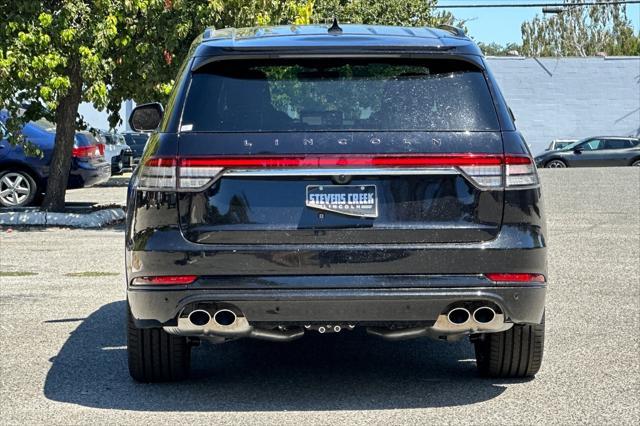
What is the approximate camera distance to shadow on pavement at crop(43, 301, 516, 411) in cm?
624

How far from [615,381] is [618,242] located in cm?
833

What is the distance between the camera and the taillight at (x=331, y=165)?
18.7 ft

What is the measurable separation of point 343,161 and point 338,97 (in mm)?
430

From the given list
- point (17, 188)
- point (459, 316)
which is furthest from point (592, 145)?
point (459, 316)

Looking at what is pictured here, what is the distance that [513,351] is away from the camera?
649cm

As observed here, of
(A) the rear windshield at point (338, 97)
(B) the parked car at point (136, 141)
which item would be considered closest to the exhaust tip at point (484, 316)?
(A) the rear windshield at point (338, 97)

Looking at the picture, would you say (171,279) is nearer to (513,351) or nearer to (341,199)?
(341,199)

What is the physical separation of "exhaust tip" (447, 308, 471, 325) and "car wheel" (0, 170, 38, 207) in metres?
15.0

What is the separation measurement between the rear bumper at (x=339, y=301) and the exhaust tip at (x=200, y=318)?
0.08 metres

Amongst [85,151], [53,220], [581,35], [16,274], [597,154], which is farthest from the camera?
[581,35]

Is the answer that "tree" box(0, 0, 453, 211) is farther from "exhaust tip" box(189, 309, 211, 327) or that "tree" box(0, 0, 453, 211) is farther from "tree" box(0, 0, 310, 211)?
"exhaust tip" box(189, 309, 211, 327)

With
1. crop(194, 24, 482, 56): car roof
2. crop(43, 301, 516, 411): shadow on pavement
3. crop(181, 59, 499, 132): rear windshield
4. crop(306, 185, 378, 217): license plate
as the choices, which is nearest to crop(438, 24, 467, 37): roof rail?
crop(194, 24, 482, 56): car roof

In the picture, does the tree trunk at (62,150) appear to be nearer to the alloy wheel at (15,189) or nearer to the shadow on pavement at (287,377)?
the alloy wheel at (15,189)

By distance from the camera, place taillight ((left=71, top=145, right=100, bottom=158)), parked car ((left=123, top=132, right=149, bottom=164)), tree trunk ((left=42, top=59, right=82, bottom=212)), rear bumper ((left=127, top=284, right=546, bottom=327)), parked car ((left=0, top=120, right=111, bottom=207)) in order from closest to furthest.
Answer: rear bumper ((left=127, top=284, right=546, bottom=327)), tree trunk ((left=42, top=59, right=82, bottom=212)), parked car ((left=0, top=120, right=111, bottom=207)), taillight ((left=71, top=145, right=100, bottom=158)), parked car ((left=123, top=132, right=149, bottom=164))
